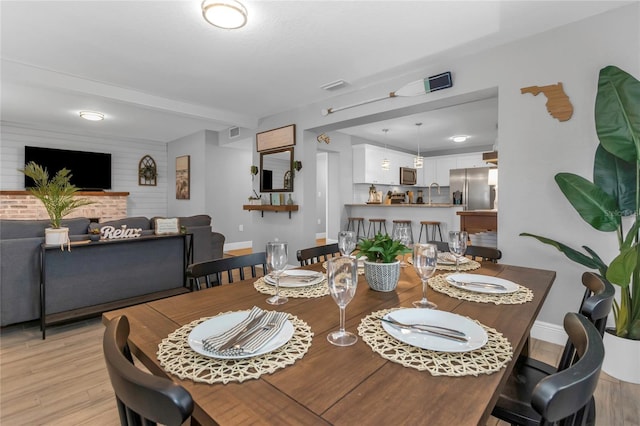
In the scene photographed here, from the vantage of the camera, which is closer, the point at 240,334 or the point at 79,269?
the point at 240,334

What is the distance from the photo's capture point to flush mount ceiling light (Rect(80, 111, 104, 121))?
4.89 m

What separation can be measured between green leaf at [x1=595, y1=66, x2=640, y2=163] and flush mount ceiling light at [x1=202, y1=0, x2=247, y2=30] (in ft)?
8.00

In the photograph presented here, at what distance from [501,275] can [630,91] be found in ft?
4.76

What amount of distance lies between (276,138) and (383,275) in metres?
4.00

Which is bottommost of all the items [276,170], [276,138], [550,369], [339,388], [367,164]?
[550,369]

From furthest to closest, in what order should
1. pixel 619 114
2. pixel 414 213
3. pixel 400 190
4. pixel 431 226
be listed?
pixel 400 190 < pixel 414 213 < pixel 431 226 < pixel 619 114

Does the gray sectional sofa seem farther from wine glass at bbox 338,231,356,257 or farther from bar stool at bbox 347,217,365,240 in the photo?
bar stool at bbox 347,217,365,240

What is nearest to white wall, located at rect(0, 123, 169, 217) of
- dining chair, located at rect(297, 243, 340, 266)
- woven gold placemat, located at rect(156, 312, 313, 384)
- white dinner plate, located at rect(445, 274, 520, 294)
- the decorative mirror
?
the decorative mirror

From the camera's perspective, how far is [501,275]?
157 cm

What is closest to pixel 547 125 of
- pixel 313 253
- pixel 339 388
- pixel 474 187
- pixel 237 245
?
pixel 313 253

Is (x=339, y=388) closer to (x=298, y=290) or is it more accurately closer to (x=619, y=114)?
(x=298, y=290)

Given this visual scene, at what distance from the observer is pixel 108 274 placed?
2.96m

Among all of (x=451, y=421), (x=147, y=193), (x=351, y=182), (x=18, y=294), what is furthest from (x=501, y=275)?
(x=147, y=193)

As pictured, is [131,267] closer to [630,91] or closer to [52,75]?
[52,75]
